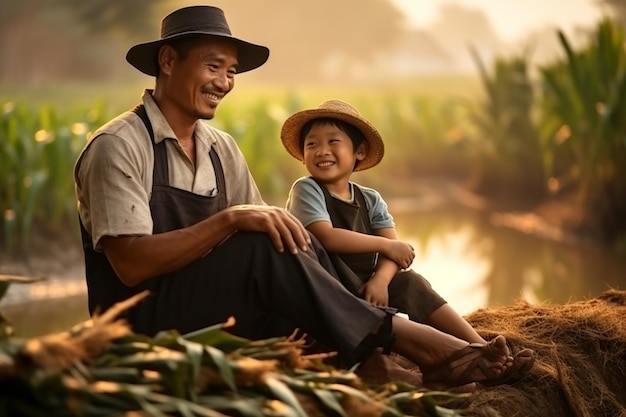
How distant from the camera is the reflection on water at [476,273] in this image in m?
6.00

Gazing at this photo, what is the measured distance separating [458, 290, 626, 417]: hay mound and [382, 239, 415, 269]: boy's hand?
427 millimetres

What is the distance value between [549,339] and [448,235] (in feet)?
18.2

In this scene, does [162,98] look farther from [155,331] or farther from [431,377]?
[431,377]

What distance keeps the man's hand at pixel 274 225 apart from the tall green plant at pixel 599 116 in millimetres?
5239

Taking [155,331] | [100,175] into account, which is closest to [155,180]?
[100,175]

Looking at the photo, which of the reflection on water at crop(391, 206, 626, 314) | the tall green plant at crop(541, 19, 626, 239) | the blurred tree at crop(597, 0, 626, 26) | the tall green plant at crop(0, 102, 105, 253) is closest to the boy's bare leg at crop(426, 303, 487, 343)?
the reflection on water at crop(391, 206, 626, 314)

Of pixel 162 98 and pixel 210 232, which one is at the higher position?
pixel 162 98

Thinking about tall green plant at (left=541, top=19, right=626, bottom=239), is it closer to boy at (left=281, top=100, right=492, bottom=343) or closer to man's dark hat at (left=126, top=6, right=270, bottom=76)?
boy at (left=281, top=100, right=492, bottom=343)

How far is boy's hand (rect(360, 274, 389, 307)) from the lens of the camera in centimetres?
328

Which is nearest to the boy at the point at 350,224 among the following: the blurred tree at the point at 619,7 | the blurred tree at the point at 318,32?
the blurred tree at the point at 619,7

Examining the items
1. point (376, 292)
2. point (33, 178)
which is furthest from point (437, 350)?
point (33, 178)

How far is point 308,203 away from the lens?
3.40 meters

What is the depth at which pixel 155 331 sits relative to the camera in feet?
9.97

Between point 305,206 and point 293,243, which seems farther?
point 305,206
